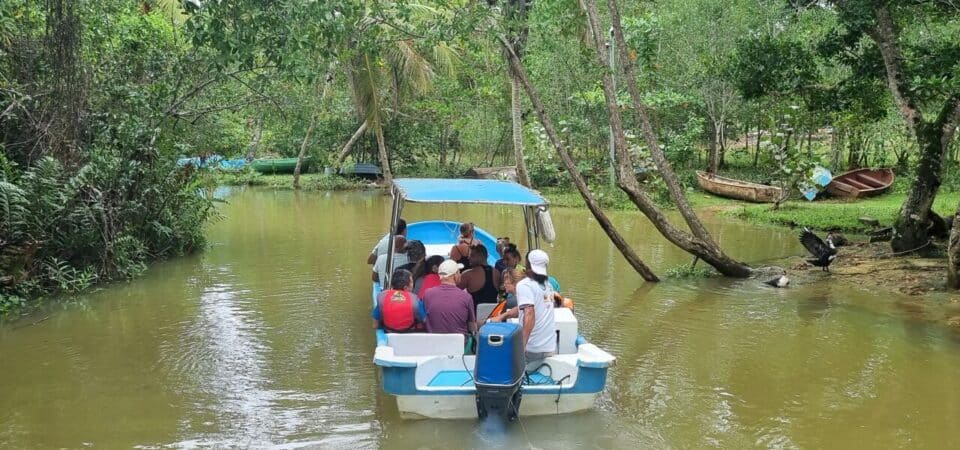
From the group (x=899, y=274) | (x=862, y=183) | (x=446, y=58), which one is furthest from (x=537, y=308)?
(x=862, y=183)

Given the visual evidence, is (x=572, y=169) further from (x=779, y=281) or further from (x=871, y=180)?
(x=871, y=180)

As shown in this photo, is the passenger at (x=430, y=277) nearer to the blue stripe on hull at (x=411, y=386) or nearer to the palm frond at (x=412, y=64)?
the blue stripe on hull at (x=411, y=386)

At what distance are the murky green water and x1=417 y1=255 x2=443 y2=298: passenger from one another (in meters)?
0.89

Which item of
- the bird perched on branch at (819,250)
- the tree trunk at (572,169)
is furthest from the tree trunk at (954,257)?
the tree trunk at (572,169)

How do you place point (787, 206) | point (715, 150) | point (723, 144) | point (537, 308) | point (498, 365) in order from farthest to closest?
point (723, 144) < point (715, 150) < point (787, 206) < point (537, 308) < point (498, 365)

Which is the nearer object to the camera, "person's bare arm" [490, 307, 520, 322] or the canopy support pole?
"person's bare arm" [490, 307, 520, 322]

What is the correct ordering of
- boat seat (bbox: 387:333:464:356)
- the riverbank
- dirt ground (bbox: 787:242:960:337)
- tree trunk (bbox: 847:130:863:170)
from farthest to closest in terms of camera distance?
tree trunk (bbox: 847:130:863:170)
the riverbank
dirt ground (bbox: 787:242:960:337)
boat seat (bbox: 387:333:464:356)

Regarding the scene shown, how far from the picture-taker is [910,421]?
5.92 m

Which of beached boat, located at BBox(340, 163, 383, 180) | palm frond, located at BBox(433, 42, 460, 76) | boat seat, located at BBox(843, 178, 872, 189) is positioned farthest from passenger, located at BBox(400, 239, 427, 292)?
beached boat, located at BBox(340, 163, 383, 180)

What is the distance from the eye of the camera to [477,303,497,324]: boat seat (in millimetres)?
7020

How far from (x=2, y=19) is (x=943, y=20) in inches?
542

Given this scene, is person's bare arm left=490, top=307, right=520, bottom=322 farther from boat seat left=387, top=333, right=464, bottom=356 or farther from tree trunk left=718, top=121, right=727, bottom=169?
tree trunk left=718, top=121, right=727, bottom=169

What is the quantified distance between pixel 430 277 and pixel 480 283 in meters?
0.48

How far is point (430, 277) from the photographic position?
23.6 ft
